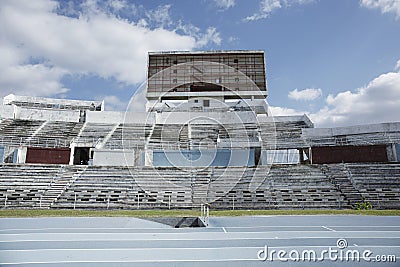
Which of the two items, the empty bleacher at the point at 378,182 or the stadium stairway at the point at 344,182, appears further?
the stadium stairway at the point at 344,182

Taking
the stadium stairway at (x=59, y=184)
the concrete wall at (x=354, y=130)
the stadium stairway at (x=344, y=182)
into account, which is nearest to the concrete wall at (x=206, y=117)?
the concrete wall at (x=354, y=130)

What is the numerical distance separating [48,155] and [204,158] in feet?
36.7

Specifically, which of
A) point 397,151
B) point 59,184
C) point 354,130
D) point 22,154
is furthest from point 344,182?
point 22,154

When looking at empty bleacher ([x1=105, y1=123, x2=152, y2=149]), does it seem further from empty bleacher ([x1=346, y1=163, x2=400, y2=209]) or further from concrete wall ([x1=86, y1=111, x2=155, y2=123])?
empty bleacher ([x1=346, y1=163, x2=400, y2=209])

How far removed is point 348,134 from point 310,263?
23.5m

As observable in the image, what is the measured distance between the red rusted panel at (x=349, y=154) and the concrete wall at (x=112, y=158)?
534 inches

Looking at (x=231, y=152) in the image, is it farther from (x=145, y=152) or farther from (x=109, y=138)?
(x=109, y=138)

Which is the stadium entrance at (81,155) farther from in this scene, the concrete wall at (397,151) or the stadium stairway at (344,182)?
the concrete wall at (397,151)

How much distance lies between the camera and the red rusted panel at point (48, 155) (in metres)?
20.7

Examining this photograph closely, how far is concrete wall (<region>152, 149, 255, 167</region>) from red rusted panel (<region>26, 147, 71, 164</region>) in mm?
6506

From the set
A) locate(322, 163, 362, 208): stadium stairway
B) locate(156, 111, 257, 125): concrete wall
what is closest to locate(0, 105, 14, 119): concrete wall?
locate(156, 111, 257, 125): concrete wall

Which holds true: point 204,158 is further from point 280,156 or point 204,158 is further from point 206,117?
point 206,117

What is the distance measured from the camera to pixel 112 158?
20781 mm

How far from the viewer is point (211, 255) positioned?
5.20 m
